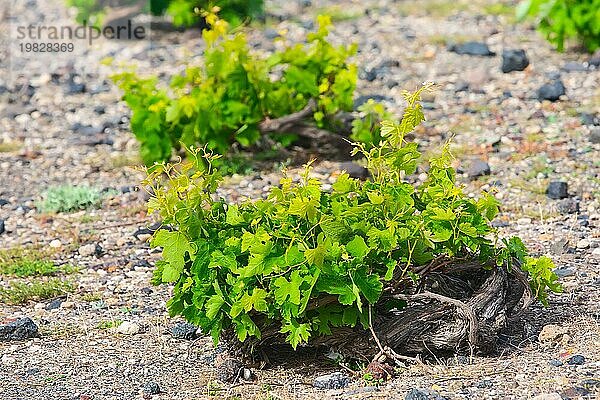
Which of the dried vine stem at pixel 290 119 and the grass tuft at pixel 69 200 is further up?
the dried vine stem at pixel 290 119

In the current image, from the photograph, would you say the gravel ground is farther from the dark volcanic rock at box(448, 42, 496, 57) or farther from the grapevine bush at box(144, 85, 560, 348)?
the grapevine bush at box(144, 85, 560, 348)

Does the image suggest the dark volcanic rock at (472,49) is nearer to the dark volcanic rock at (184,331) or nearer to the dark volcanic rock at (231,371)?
the dark volcanic rock at (184,331)

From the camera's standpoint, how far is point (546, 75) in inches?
337

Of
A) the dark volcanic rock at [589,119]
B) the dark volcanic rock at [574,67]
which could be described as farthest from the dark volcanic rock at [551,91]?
the dark volcanic rock at [574,67]

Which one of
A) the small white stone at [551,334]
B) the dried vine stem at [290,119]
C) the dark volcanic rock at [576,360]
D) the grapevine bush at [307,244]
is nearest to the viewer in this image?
the grapevine bush at [307,244]

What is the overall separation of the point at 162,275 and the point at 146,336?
31.1 inches

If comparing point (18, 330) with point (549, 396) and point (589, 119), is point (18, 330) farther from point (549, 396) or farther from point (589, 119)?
point (589, 119)

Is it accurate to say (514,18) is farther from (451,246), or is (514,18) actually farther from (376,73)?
(451,246)

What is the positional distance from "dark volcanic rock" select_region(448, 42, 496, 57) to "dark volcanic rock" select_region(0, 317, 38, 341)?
563cm

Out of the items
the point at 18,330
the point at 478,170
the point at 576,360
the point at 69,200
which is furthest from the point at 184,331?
the point at 478,170

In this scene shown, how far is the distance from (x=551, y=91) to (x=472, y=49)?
62.0 inches

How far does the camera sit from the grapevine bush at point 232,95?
661cm

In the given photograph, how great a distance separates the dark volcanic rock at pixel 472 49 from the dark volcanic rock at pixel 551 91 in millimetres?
1366

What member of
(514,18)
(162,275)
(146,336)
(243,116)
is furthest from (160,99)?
(514,18)
